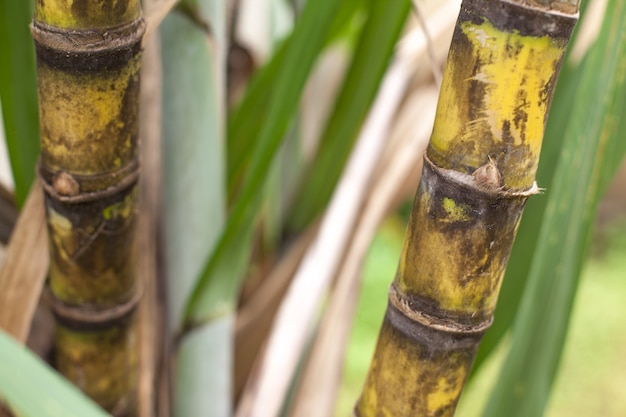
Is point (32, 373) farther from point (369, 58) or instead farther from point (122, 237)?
point (369, 58)

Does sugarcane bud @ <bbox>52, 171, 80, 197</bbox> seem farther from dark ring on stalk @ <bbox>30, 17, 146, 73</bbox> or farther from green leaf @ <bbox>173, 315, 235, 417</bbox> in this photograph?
green leaf @ <bbox>173, 315, 235, 417</bbox>

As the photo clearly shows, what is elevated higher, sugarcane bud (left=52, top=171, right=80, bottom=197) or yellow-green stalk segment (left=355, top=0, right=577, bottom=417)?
yellow-green stalk segment (left=355, top=0, right=577, bottom=417)

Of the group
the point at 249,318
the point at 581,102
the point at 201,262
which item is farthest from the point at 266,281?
the point at 581,102

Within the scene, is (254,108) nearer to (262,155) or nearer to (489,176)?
(262,155)

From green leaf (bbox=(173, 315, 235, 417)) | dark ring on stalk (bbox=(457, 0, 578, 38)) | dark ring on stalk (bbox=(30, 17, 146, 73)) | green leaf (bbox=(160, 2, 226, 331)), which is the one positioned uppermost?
dark ring on stalk (bbox=(457, 0, 578, 38))

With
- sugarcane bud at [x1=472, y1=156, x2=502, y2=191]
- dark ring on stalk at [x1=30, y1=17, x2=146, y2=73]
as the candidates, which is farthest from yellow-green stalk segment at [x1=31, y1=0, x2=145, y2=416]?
sugarcane bud at [x1=472, y1=156, x2=502, y2=191]

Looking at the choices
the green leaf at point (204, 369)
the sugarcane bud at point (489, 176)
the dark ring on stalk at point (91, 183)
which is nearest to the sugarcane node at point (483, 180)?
→ the sugarcane bud at point (489, 176)
